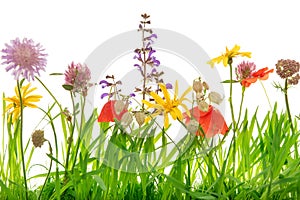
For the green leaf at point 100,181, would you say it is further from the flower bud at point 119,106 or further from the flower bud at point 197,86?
the flower bud at point 197,86

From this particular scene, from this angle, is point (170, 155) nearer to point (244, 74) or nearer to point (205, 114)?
point (205, 114)

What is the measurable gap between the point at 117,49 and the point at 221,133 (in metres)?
0.38

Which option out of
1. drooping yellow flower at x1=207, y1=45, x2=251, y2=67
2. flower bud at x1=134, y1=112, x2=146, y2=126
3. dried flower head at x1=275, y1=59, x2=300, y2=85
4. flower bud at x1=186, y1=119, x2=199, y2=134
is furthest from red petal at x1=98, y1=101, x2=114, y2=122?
dried flower head at x1=275, y1=59, x2=300, y2=85

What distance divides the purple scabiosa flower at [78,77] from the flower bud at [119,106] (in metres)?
0.09

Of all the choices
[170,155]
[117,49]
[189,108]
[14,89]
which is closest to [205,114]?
[189,108]

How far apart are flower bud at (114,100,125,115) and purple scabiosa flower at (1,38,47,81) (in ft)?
0.71

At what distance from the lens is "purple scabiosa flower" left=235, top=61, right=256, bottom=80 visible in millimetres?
1762

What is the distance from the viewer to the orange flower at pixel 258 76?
5.70 feet

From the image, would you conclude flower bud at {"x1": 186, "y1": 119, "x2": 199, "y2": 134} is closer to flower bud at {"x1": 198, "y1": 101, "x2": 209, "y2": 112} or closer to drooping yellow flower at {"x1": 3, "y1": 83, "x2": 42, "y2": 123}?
flower bud at {"x1": 198, "y1": 101, "x2": 209, "y2": 112}

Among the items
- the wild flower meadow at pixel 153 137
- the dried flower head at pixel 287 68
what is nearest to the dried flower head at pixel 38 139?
the wild flower meadow at pixel 153 137

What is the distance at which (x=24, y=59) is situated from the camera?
1.61m

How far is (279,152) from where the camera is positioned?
1.71m

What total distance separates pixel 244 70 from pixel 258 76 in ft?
0.15

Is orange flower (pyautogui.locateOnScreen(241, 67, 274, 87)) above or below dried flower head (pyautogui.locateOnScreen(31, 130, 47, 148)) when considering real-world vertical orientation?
above
